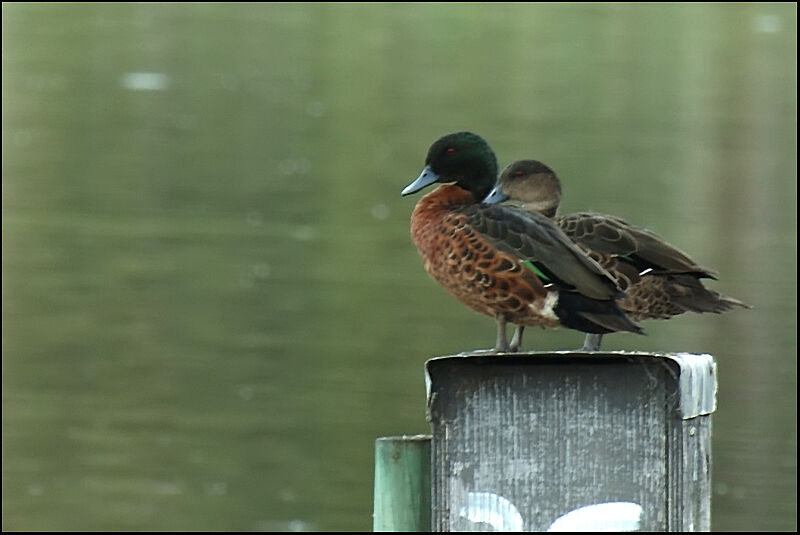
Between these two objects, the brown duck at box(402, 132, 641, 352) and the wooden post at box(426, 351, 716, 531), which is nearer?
the wooden post at box(426, 351, 716, 531)

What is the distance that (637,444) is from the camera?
1.82 metres

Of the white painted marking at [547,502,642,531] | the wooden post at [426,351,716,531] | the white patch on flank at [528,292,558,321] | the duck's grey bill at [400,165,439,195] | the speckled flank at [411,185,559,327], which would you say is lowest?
the white painted marking at [547,502,642,531]

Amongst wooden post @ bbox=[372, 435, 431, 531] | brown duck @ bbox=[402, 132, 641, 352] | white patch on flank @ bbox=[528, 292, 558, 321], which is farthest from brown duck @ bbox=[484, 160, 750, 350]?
wooden post @ bbox=[372, 435, 431, 531]

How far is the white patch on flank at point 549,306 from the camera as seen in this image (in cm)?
255

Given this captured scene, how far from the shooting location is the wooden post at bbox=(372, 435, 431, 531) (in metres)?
1.99

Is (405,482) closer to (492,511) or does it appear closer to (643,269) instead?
(492,511)

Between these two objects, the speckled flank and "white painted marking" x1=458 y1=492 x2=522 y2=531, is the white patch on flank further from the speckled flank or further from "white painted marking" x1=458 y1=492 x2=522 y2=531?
"white painted marking" x1=458 y1=492 x2=522 y2=531

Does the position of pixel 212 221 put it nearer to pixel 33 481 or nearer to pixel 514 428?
pixel 33 481

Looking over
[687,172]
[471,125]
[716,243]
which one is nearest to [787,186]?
[687,172]

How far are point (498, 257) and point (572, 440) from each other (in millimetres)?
844

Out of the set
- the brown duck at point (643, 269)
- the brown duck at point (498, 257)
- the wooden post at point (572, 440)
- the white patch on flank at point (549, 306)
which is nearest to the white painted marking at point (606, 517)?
the wooden post at point (572, 440)

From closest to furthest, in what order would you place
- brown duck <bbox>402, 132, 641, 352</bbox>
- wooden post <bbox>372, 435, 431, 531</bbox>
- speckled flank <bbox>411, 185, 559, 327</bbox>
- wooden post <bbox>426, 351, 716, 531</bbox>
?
wooden post <bbox>426, 351, 716, 531</bbox>, wooden post <bbox>372, 435, 431, 531</bbox>, brown duck <bbox>402, 132, 641, 352</bbox>, speckled flank <bbox>411, 185, 559, 327</bbox>

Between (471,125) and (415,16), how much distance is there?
4150mm

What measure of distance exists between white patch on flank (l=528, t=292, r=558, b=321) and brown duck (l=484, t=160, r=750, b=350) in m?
0.32
